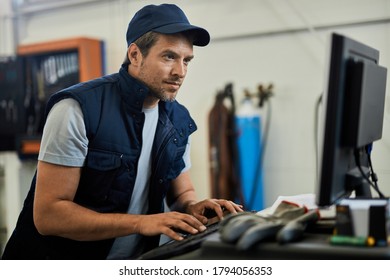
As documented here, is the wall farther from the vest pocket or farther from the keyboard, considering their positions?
the keyboard

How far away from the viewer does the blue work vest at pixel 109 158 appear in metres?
1.31

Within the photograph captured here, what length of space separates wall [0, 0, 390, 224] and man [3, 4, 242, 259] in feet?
4.22

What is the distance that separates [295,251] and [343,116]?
250 mm

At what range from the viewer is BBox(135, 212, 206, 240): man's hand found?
1.07 m

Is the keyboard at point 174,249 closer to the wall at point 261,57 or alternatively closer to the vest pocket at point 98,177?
the vest pocket at point 98,177

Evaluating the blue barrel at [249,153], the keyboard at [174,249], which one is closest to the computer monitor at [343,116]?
the keyboard at [174,249]


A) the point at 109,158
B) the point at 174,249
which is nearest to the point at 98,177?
the point at 109,158

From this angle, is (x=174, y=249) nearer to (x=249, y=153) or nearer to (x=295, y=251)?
(x=295, y=251)

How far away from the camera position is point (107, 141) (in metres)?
1.33

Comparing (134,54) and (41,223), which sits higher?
(134,54)

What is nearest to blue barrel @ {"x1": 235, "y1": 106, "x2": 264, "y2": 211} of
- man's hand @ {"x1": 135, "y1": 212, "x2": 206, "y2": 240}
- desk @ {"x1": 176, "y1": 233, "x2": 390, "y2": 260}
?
man's hand @ {"x1": 135, "y1": 212, "x2": 206, "y2": 240}

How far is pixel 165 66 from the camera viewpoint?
4.62 feet

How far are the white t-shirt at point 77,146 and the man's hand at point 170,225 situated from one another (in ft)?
0.81
